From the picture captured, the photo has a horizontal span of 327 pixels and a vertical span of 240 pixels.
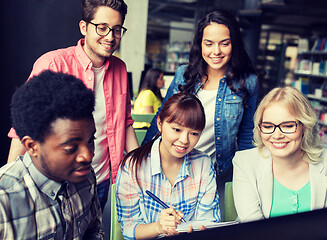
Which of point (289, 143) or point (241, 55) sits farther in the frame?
point (241, 55)

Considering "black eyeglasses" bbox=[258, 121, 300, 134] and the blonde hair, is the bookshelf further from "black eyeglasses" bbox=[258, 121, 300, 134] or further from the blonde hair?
"black eyeglasses" bbox=[258, 121, 300, 134]

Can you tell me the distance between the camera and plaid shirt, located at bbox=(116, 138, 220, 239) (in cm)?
135

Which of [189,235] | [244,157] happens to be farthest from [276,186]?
[189,235]

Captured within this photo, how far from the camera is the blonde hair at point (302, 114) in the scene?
1.37m

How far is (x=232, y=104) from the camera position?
5.54ft

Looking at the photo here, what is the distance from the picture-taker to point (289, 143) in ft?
4.41

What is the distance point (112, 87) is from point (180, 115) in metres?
0.37

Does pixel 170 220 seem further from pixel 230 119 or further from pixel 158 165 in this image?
pixel 230 119

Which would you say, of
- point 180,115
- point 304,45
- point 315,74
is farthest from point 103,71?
point 304,45

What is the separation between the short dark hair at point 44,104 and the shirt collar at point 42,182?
0.37 ft

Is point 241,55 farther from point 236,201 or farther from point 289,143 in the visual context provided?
point 236,201

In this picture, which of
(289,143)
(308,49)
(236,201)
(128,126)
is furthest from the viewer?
(308,49)

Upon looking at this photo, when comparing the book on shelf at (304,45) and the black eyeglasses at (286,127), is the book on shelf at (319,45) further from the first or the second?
the black eyeglasses at (286,127)

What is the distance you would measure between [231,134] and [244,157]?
214mm
